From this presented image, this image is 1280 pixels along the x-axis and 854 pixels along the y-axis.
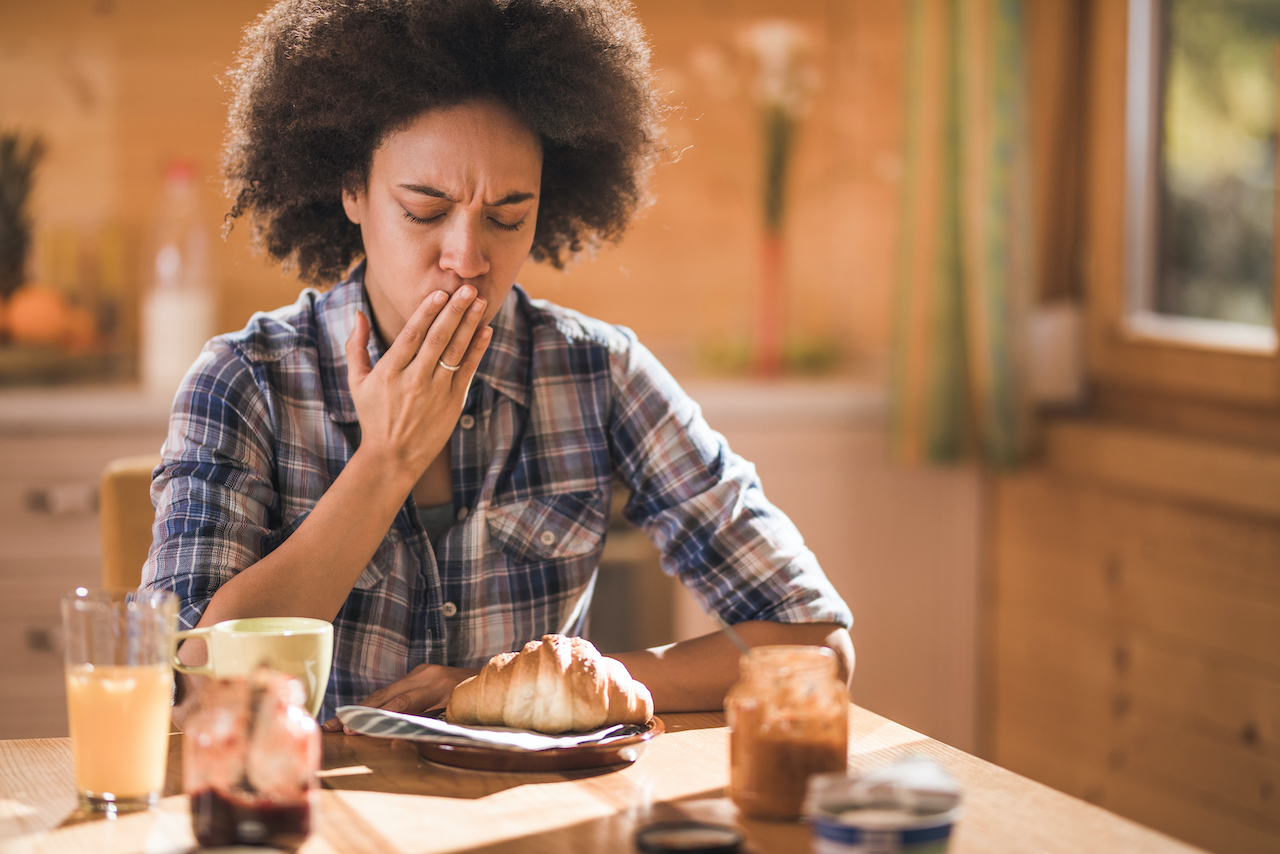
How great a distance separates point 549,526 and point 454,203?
34cm

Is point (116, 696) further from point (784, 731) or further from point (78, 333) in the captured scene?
point (78, 333)

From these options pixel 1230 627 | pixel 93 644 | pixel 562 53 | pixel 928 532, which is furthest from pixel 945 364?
pixel 93 644

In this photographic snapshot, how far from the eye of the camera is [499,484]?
1330 mm

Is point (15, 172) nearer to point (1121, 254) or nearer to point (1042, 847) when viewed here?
point (1121, 254)

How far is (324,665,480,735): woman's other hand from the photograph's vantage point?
105 cm

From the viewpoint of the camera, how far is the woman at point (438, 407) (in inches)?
45.5

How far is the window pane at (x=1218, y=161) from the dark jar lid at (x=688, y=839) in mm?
1748

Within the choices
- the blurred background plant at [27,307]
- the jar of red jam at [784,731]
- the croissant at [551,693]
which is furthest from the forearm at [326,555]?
the blurred background plant at [27,307]

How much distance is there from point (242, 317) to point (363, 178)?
1.56 metres

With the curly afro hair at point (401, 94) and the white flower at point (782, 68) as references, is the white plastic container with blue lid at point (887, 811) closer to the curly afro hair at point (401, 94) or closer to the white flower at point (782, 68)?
the curly afro hair at point (401, 94)

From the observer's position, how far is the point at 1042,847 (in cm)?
76

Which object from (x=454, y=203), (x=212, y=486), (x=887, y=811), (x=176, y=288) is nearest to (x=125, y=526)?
(x=212, y=486)

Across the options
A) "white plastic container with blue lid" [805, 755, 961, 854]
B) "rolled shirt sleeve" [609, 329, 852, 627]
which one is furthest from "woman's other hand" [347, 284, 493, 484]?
"white plastic container with blue lid" [805, 755, 961, 854]

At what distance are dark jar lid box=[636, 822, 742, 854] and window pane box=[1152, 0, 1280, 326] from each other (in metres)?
1.75
